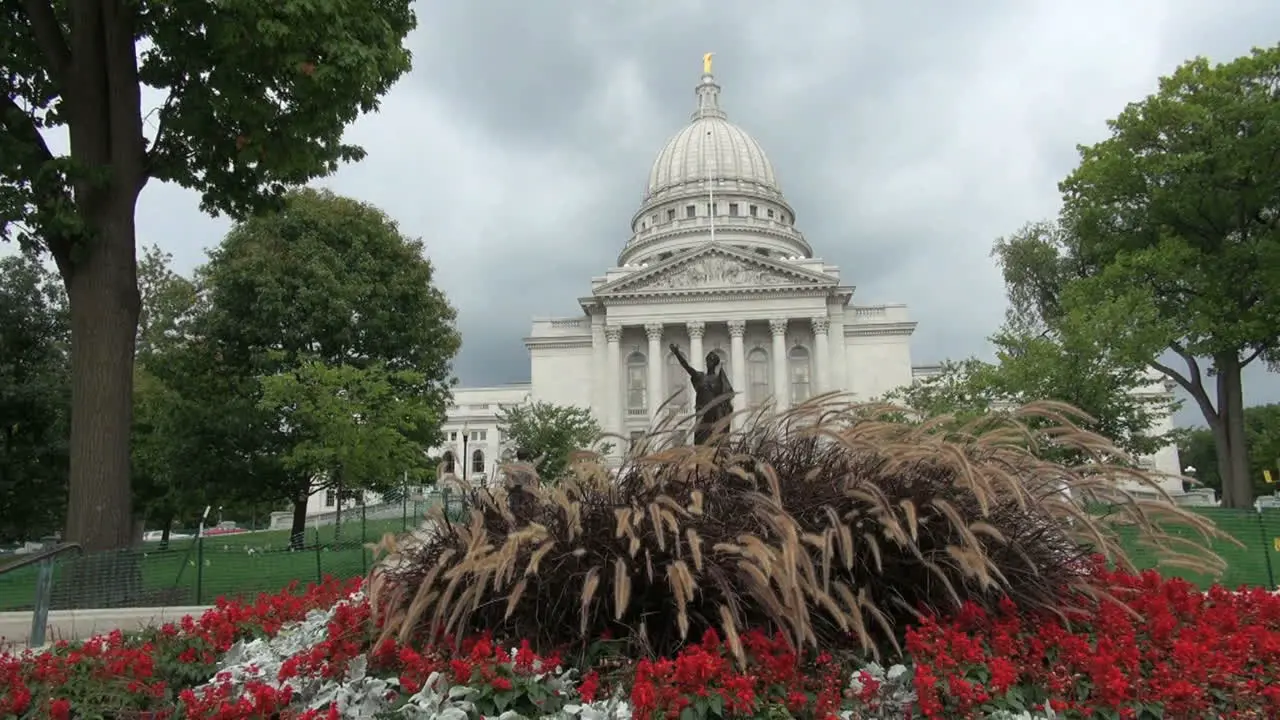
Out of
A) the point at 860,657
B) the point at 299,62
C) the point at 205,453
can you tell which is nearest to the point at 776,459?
the point at 860,657

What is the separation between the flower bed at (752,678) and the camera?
4039 millimetres

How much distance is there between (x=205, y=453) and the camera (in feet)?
96.7

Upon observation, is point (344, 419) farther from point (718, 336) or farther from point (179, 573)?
point (718, 336)

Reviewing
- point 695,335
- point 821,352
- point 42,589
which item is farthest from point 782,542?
point 821,352

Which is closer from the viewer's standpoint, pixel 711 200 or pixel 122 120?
pixel 122 120

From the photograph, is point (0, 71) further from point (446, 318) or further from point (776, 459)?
point (446, 318)

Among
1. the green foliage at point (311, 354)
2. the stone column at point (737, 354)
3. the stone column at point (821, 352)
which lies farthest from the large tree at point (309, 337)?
the stone column at point (821, 352)

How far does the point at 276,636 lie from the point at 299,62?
8414 mm

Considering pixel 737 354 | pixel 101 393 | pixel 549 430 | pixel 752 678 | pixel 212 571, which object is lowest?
pixel 212 571

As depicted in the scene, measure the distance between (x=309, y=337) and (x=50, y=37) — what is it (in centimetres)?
1791

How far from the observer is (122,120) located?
13.0 metres

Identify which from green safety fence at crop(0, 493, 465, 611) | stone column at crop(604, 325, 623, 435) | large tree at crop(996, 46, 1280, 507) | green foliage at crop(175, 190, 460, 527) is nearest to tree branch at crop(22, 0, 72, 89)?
green safety fence at crop(0, 493, 465, 611)

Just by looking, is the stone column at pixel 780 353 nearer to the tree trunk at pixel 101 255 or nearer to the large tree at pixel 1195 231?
the large tree at pixel 1195 231

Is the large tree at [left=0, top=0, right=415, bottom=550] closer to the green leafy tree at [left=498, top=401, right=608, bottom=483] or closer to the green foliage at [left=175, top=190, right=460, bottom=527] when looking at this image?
the green foliage at [left=175, top=190, right=460, bottom=527]
